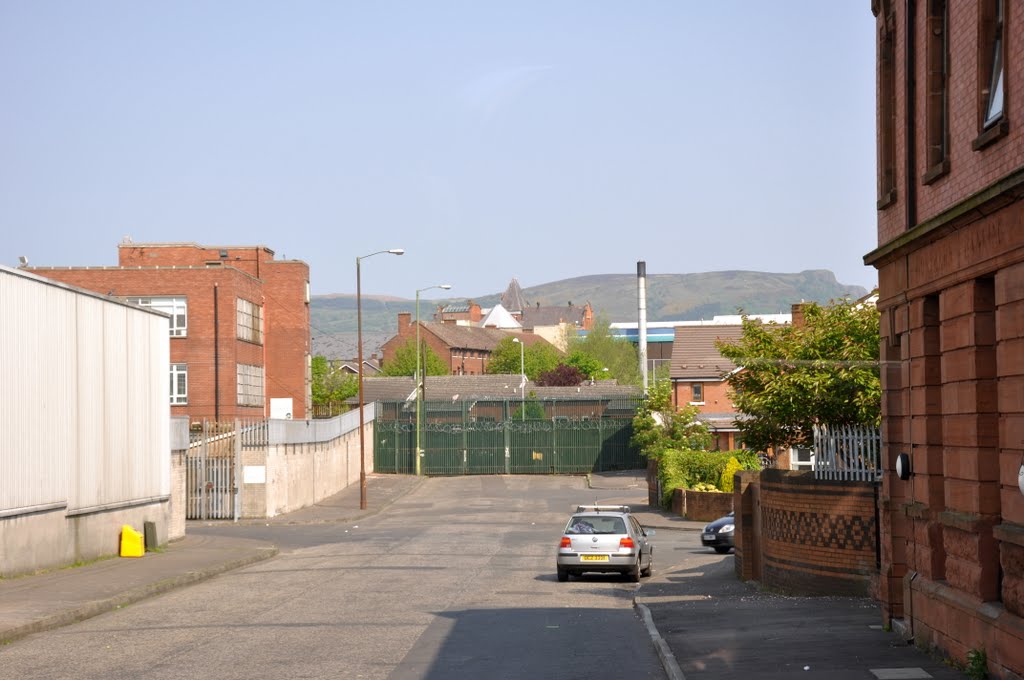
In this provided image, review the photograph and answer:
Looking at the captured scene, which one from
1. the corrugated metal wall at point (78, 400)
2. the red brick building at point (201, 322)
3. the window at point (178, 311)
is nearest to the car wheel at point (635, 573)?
the corrugated metal wall at point (78, 400)

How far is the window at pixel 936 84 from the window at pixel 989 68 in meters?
1.90

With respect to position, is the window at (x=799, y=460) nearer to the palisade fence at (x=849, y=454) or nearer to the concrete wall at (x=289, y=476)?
the concrete wall at (x=289, y=476)

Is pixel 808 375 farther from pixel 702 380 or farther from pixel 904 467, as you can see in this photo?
pixel 702 380

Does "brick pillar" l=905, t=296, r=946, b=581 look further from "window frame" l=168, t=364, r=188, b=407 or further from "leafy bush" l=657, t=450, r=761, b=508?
"window frame" l=168, t=364, r=188, b=407

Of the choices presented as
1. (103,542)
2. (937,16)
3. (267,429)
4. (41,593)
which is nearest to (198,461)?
(267,429)

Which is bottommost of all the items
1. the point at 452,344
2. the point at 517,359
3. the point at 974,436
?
the point at 974,436

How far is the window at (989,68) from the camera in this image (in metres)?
12.5

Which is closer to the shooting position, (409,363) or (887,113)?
(887,113)

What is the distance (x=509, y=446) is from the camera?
73000 millimetres

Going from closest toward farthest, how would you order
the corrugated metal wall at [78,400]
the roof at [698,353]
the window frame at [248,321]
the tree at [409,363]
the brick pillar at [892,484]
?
the brick pillar at [892,484] < the corrugated metal wall at [78,400] < the window frame at [248,321] < the roof at [698,353] < the tree at [409,363]

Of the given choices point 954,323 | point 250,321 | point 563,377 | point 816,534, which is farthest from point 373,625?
point 563,377

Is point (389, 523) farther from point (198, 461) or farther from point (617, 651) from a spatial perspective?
point (617, 651)

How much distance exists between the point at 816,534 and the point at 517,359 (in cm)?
12698

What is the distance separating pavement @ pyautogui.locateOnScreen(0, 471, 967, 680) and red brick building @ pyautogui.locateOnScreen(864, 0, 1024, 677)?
777 mm
